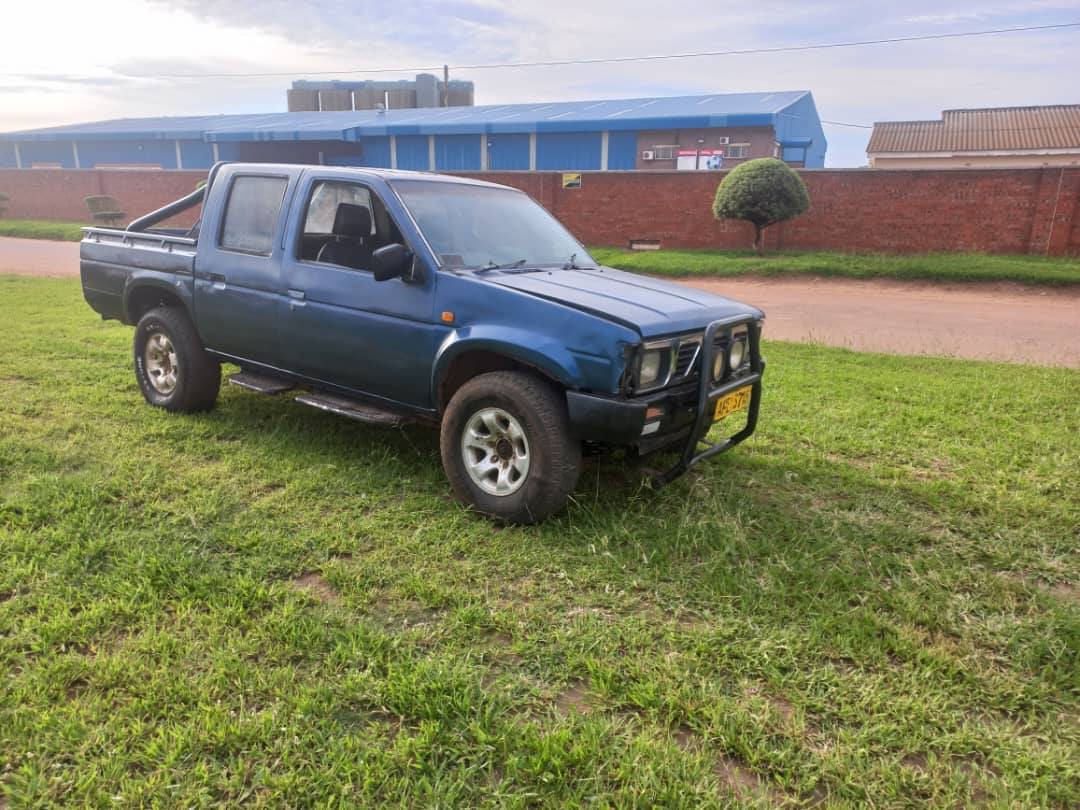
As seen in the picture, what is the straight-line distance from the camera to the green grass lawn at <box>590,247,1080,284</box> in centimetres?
1500

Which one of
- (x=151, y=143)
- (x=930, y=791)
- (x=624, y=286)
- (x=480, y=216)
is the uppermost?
(x=151, y=143)

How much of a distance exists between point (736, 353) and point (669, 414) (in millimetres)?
792

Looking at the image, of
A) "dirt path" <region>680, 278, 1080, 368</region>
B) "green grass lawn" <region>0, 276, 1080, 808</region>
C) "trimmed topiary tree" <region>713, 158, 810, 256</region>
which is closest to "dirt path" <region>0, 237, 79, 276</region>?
"green grass lawn" <region>0, 276, 1080, 808</region>

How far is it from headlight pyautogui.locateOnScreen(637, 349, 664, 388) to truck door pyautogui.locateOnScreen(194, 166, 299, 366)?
7.93ft

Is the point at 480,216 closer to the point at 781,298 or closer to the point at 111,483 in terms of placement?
the point at 111,483

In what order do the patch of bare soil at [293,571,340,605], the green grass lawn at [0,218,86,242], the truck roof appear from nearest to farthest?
the patch of bare soil at [293,571,340,605] → the truck roof → the green grass lawn at [0,218,86,242]

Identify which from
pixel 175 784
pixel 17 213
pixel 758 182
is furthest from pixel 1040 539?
pixel 17 213

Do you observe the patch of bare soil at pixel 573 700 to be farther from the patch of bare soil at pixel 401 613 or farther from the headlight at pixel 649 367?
the headlight at pixel 649 367

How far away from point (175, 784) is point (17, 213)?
3776cm

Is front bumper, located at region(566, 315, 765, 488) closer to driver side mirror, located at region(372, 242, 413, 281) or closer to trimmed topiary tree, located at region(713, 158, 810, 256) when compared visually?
driver side mirror, located at region(372, 242, 413, 281)

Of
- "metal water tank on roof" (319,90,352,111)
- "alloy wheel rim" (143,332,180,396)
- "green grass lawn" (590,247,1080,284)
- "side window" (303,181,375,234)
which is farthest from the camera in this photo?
"metal water tank on roof" (319,90,352,111)

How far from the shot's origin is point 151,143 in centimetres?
4341

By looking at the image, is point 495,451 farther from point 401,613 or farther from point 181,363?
point 181,363

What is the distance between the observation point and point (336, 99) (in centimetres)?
5347
